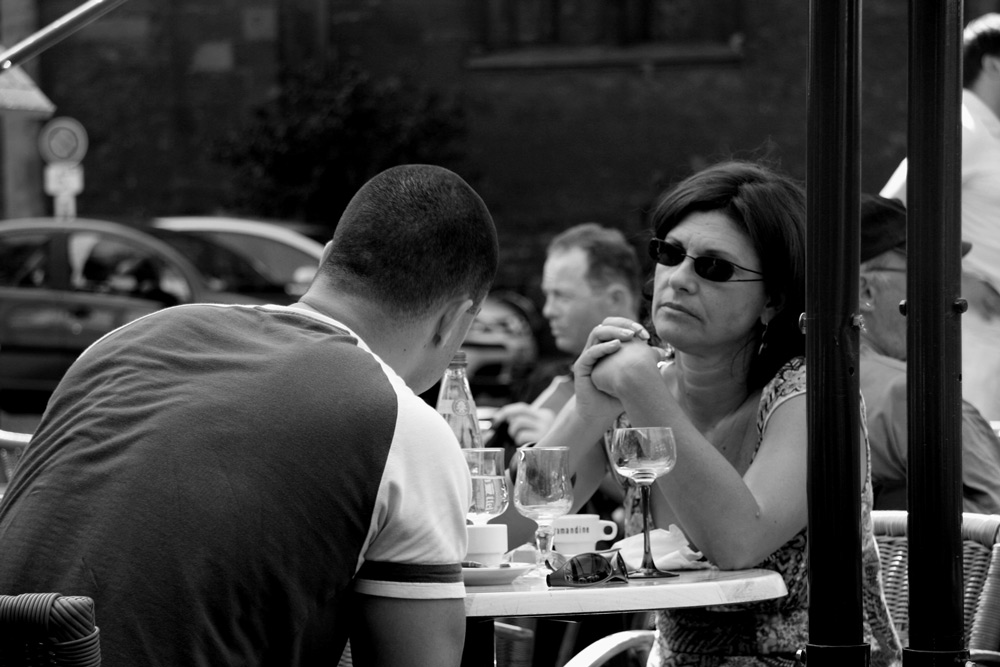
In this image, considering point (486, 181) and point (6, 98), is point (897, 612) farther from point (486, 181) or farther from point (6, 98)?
point (486, 181)

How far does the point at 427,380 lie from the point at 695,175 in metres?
1.00

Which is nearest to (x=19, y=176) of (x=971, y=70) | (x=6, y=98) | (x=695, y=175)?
(x=6, y=98)

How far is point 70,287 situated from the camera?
1276cm

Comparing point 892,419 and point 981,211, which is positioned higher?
point 981,211

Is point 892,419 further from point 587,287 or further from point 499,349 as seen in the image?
point 499,349

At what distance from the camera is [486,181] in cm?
1941

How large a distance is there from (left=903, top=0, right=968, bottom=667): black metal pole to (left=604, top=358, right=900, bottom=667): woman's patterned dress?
0.66 m

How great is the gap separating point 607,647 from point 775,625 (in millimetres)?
386

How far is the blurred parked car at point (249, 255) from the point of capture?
1298cm

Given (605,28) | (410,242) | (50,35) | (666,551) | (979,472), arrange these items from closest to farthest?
1. (410,242)
2. (666,551)
3. (50,35)
4. (979,472)
5. (605,28)

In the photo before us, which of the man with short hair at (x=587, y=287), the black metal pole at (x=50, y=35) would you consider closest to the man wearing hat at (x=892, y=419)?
the black metal pole at (x=50, y=35)

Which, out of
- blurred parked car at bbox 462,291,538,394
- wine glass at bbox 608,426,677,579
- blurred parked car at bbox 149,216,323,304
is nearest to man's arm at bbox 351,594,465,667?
wine glass at bbox 608,426,677,579

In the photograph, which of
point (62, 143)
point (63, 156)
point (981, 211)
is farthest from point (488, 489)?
point (62, 143)

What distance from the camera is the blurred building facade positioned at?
62.6 feet
